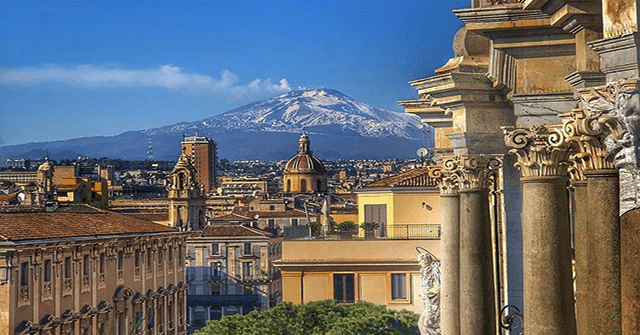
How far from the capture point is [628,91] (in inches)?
320

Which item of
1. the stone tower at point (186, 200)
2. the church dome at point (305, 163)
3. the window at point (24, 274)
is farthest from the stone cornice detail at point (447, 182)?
the church dome at point (305, 163)

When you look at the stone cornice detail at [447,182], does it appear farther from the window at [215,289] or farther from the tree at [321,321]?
the window at [215,289]

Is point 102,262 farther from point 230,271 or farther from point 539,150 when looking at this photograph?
point 230,271

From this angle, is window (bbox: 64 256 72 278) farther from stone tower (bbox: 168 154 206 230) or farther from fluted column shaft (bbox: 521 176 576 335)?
stone tower (bbox: 168 154 206 230)

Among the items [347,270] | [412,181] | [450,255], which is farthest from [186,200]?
[450,255]

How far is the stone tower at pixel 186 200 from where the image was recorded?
131 meters

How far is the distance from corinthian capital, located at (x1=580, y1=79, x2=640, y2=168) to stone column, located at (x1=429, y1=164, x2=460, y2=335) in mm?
8169

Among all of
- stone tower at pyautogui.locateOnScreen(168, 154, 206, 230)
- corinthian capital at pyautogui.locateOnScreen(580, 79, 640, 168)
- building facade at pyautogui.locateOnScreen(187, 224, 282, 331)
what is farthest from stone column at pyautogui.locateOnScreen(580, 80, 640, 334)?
stone tower at pyautogui.locateOnScreen(168, 154, 206, 230)

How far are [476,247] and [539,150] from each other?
4.70 m

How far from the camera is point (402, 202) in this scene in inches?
1909

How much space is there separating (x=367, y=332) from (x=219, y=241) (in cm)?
8822

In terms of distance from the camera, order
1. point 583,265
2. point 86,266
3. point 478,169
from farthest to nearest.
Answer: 1. point 86,266
2. point 478,169
3. point 583,265

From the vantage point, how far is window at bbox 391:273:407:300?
43.1 metres

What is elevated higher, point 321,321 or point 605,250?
point 605,250
